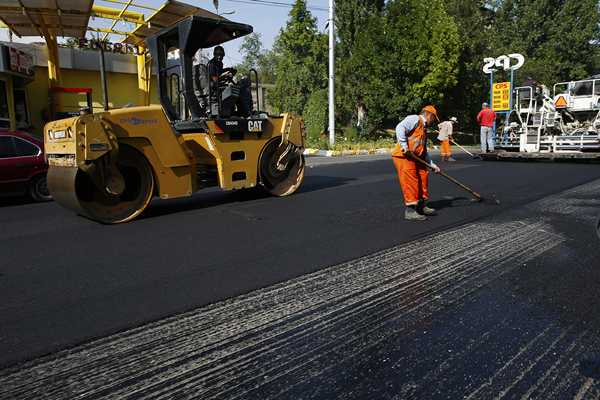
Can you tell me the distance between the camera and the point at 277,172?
8203 millimetres

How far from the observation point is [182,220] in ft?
20.7

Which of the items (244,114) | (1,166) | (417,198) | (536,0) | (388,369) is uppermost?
(536,0)

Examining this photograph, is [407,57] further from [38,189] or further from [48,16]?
[38,189]

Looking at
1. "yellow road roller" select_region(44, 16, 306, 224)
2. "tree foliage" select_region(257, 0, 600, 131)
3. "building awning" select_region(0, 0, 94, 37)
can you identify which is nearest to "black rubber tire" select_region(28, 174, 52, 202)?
"yellow road roller" select_region(44, 16, 306, 224)

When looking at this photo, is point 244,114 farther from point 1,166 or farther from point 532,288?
point 532,288

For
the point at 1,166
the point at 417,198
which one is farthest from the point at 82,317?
the point at 1,166

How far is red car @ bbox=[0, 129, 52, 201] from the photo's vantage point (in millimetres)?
7828

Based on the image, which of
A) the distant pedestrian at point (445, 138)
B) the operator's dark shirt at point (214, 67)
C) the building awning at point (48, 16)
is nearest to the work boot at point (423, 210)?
the operator's dark shirt at point (214, 67)

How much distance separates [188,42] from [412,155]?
381 centimetres

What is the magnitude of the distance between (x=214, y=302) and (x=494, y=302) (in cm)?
213

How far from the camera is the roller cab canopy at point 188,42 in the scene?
22.2 feet

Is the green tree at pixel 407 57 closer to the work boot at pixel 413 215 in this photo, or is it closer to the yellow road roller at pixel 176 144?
the yellow road roller at pixel 176 144

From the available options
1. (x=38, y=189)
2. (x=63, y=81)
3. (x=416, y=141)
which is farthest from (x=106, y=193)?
(x=63, y=81)

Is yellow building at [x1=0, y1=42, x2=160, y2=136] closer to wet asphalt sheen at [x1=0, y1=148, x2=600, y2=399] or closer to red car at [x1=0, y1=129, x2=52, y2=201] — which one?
red car at [x1=0, y1=129, x2=52, y2=201]
